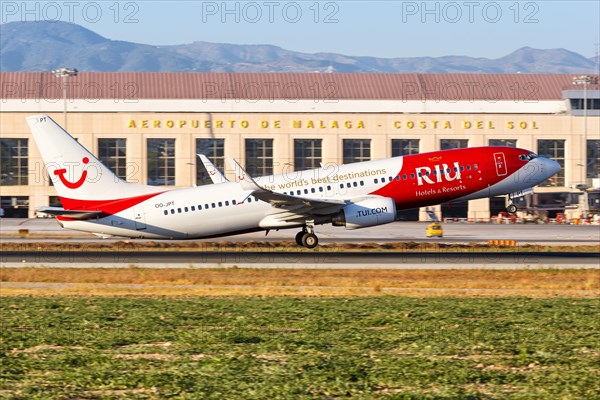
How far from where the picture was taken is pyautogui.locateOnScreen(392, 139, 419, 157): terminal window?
108 meters

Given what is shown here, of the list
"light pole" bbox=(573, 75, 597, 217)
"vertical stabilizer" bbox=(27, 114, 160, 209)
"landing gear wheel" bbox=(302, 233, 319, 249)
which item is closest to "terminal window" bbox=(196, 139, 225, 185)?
"light pole" bbox=(573, 75, 597, 217)

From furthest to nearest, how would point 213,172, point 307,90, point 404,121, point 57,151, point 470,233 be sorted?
point 307,90 → point 404,121 → point 470,233 → point 213,172 → point 57,151

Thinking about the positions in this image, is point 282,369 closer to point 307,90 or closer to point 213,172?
point 213,172

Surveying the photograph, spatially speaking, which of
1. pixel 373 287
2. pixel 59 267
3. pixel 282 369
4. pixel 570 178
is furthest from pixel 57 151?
pixel 570 178

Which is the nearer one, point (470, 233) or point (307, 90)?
point (470, 233)

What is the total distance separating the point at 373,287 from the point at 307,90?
8717cm

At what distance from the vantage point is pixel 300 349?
22734mm

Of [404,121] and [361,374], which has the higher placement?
[404,121]

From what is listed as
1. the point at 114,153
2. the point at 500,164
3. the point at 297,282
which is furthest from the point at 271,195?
the point at 114,153

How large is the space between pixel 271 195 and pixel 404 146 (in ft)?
193

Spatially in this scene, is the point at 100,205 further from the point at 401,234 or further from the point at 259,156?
the point at 259,156

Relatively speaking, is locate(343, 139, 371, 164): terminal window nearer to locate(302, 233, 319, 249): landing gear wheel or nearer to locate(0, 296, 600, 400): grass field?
locate(302, 233, 319, 249): landing gear wheel

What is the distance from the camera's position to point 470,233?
7706 centimetres

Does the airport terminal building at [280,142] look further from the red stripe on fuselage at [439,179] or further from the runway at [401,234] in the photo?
the red stripe on fuselage at [439,179]
